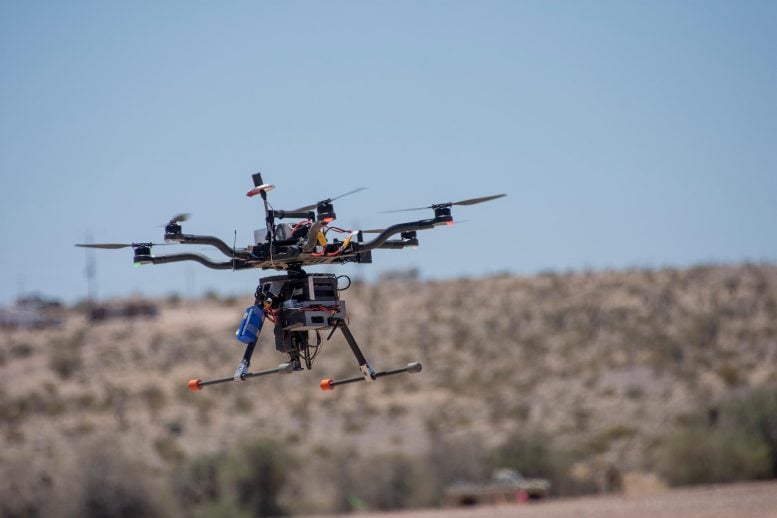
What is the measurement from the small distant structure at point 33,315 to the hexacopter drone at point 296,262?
77459 mm

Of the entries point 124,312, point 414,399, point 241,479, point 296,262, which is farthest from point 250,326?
point 124,312

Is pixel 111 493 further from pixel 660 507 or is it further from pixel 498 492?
pixel 660 507

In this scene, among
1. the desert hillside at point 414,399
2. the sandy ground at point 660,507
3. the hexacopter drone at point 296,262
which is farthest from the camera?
the desert hillside at point 414,399

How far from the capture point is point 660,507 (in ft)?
133

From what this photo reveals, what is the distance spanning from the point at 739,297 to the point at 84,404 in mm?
41756

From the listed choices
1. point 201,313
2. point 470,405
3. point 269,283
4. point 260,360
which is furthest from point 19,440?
point 269,283

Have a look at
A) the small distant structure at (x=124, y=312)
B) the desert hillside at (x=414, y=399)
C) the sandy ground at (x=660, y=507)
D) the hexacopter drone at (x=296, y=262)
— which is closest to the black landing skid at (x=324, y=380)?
the hexacopter drone at (x=296, y=262)

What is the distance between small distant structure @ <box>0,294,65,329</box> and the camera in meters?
94.1

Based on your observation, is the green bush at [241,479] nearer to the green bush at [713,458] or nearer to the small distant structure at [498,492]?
the small distant structure at [498,492]

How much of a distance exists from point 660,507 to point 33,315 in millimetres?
66786

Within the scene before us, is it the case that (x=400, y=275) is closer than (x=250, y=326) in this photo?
No

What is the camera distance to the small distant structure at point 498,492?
164ft

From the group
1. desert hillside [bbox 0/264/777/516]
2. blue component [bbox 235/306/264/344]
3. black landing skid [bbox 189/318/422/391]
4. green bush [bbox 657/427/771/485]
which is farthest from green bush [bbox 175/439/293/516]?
blue component [bbox 235/306/264/344]

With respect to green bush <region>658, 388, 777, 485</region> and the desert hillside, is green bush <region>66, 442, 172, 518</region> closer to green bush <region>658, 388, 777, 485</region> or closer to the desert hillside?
the desert hillside
